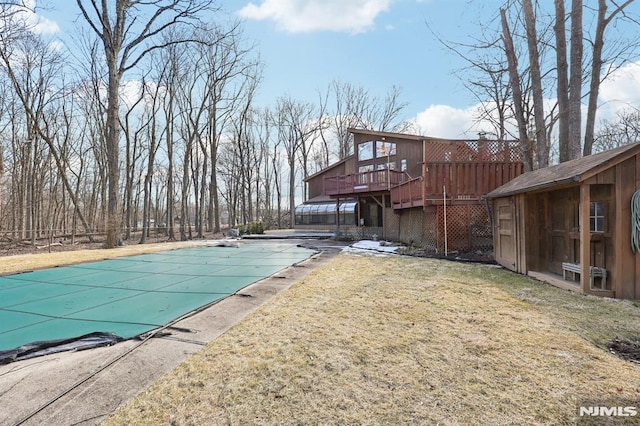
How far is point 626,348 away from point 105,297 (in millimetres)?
6199

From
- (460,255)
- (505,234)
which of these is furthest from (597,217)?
(460,255)

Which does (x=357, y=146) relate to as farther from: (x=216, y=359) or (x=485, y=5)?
(x=216, y=359)

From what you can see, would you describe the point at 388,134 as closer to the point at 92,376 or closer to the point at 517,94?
the point at 517,94

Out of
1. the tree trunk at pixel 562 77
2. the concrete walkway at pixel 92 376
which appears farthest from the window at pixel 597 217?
the concrete walkway at pixel 92 376

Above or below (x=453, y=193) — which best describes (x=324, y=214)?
below

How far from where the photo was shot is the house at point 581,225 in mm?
4277

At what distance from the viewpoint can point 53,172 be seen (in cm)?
2244

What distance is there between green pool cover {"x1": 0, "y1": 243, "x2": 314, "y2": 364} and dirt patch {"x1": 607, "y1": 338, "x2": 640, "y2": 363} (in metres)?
4.27

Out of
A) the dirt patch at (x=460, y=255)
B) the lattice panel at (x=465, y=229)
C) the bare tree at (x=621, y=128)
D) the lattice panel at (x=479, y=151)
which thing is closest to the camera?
the dirt patch at (x=460, y=255)

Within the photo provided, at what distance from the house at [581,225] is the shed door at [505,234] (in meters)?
0.02

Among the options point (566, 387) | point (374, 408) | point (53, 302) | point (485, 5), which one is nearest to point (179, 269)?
point (53, 302)

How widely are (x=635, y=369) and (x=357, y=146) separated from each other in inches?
730

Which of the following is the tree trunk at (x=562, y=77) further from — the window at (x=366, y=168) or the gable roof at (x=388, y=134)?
the window at (x=366, y=168)

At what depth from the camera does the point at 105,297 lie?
4.73 meters
